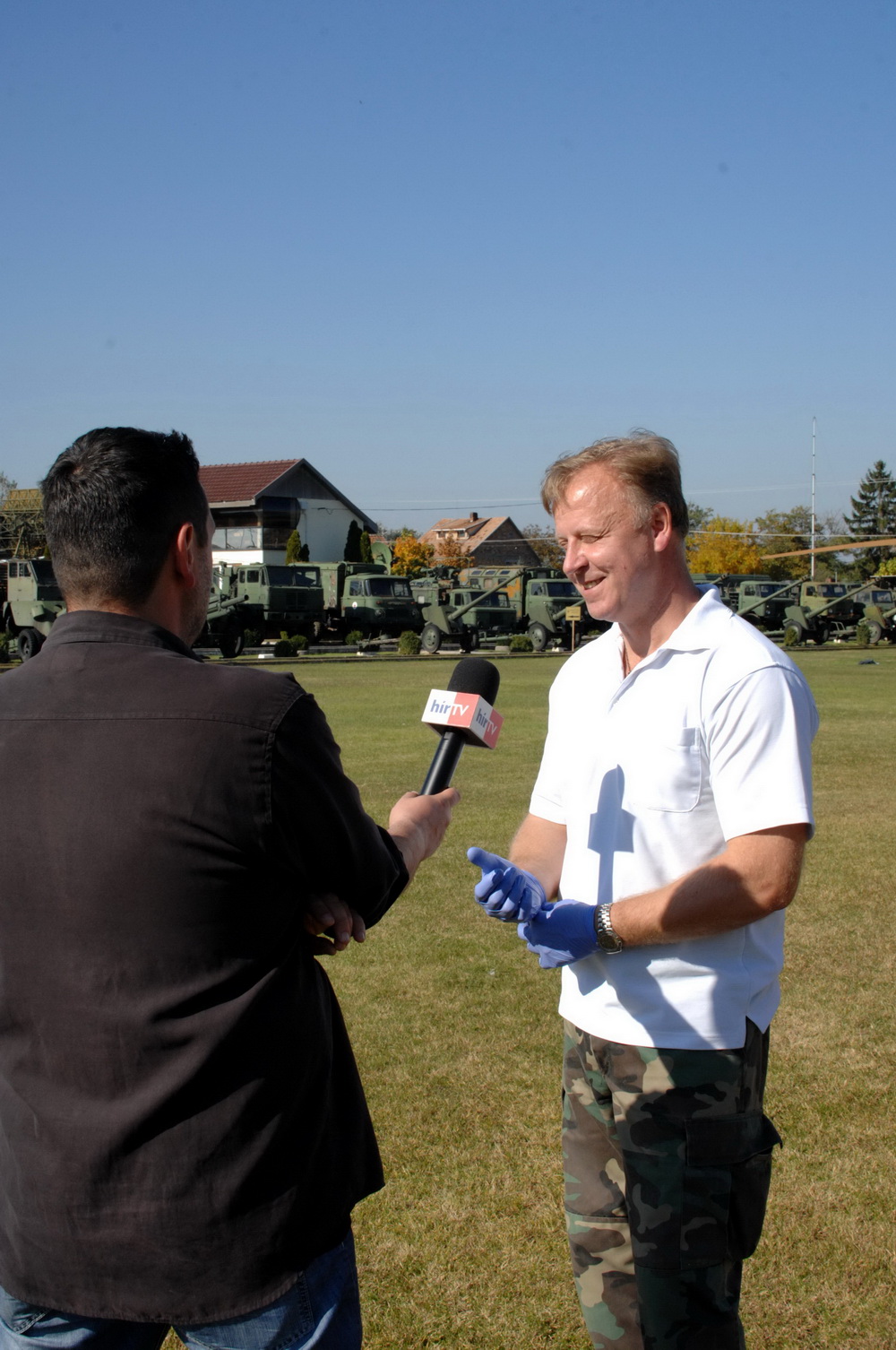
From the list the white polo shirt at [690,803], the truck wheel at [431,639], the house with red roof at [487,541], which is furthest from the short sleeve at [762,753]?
the house with red roof at [487,541]

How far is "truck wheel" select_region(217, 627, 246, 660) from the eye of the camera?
30.6m

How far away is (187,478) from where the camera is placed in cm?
176

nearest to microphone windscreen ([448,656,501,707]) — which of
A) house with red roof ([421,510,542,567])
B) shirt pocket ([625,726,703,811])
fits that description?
shirt pocket ([625,726,703,811])

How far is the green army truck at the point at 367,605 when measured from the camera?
36.2m

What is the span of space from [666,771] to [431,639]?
3169 cm

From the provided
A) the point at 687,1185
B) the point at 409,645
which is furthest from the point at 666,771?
the point at 409,645

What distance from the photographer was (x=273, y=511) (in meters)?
60.2

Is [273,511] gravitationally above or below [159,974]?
above

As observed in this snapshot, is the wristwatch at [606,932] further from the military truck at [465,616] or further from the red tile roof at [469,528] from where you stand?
the red tile roof at [469,528]

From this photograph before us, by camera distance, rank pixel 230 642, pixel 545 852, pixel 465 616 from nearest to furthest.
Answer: pixel 545 852
pixel 230 642
pixel 465 616

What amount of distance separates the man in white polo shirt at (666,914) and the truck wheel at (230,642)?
94.3 ft

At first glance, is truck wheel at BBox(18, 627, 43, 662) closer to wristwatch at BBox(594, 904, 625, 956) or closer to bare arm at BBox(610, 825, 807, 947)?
wristwatch at BBox(594, 904, 625, 956)

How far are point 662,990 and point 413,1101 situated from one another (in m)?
2.31

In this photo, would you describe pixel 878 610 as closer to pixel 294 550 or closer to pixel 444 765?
pixel 294 550
